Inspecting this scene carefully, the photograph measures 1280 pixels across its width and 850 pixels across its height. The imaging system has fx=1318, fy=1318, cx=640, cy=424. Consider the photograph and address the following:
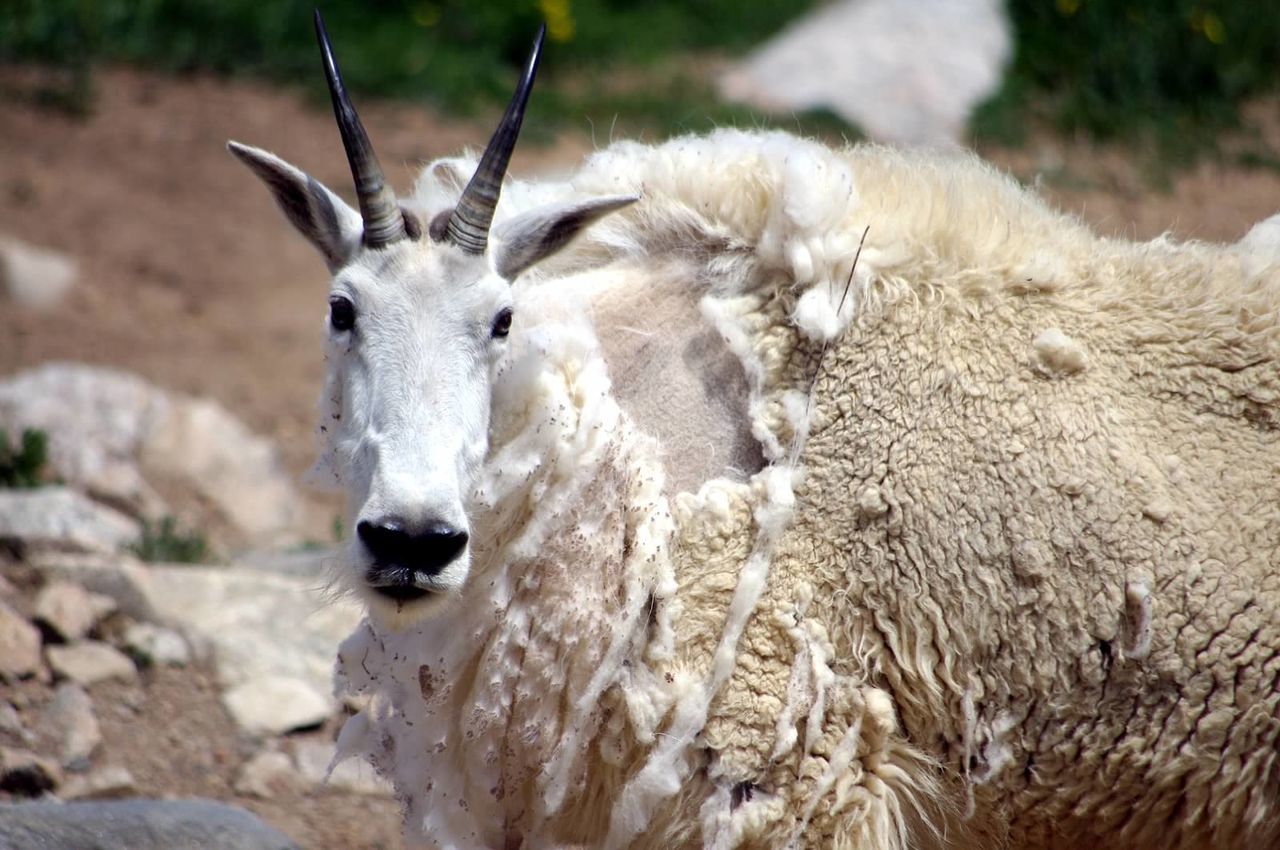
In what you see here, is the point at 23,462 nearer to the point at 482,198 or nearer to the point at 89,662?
the point at 89,662

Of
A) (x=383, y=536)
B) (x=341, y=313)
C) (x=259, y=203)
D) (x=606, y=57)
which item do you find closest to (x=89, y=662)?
(x=341, y=313)

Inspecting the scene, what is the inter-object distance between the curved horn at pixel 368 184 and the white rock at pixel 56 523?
9.32 feet

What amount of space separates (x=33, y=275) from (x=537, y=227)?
237 inches

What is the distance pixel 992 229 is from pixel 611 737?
5.53 ft

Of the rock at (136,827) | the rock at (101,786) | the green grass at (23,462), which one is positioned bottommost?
the rock at (101,786)

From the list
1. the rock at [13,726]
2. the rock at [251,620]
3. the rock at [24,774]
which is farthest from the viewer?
the rock at [251,620]

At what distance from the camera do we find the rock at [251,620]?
16.9ft

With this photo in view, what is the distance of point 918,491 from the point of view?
10.9 feet

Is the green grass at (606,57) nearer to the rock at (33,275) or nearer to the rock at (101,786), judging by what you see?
the rock at (33,275)

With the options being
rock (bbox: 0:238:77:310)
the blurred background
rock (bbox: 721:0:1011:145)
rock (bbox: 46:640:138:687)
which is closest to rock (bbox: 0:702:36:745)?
the blurred background

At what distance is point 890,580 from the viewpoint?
3.28 m

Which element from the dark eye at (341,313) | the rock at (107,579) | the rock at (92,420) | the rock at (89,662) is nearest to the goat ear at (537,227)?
the dark eye at (341,313)

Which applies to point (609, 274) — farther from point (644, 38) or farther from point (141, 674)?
point (644, 38)

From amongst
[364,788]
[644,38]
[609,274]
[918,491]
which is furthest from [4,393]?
[644,38]
